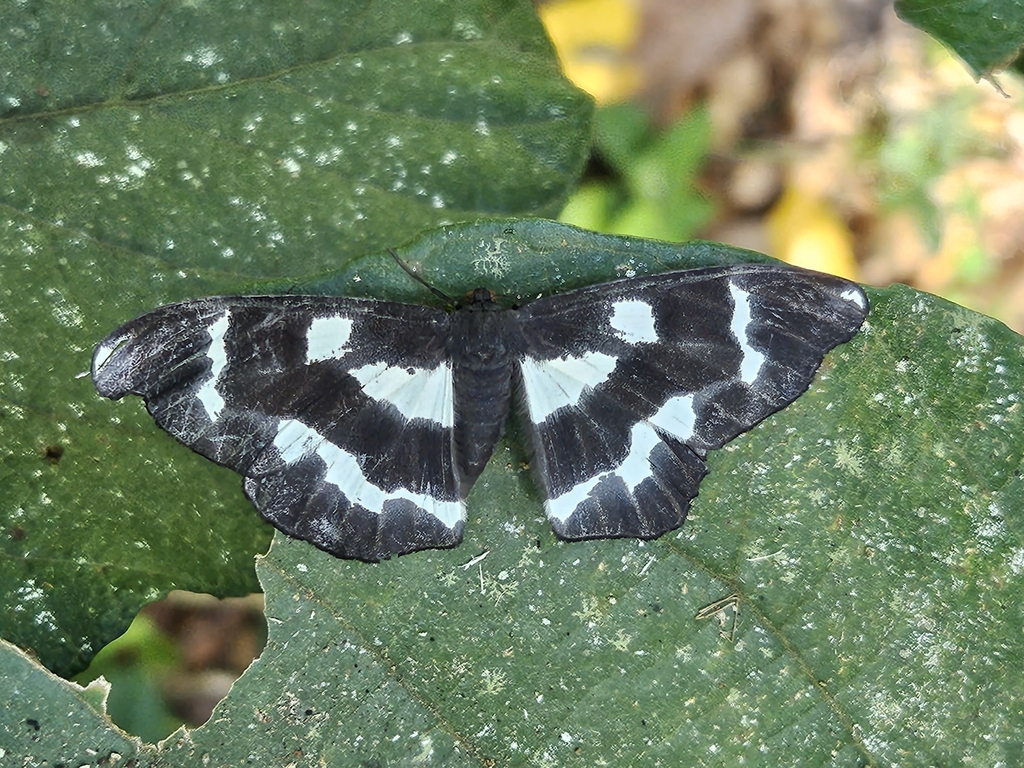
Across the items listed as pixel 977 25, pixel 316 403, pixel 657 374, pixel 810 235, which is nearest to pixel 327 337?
pixel 316 403

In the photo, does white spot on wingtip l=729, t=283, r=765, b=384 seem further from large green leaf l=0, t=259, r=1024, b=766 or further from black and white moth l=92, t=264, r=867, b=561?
large green leaf l=0, t=259, r=1024, b=766

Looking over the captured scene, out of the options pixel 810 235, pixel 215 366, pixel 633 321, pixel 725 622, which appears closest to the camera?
pixel 215 366

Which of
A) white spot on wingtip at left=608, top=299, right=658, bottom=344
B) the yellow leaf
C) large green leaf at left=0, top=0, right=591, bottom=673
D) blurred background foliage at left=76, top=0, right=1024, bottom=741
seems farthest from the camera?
the yellow leaf

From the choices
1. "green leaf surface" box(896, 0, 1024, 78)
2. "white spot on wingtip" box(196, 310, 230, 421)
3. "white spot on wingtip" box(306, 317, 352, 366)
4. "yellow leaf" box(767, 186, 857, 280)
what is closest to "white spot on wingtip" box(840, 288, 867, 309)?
"green leaf surface" box(896, 0, 1024, 78)

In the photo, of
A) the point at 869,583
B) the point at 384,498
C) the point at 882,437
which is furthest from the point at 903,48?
the point at 384,498

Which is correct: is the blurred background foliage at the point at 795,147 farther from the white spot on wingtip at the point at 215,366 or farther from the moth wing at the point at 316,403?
the white spot on wingtip at the point at 215,366

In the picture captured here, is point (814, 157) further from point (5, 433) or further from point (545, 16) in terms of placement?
point (5, 433)

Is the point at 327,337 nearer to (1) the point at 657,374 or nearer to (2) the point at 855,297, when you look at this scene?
(1) the point at 657,374
